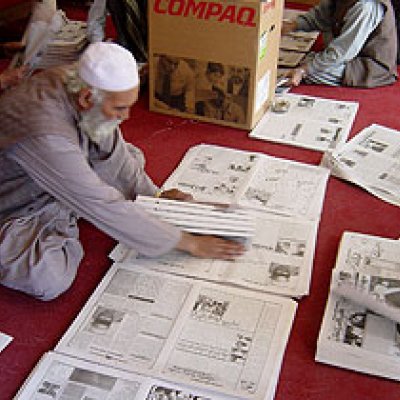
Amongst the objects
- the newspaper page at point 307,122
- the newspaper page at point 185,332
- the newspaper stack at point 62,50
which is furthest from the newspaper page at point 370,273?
the newspaper stack at point 62,50

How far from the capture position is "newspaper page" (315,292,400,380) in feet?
4.28

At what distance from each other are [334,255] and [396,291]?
244 millimetres

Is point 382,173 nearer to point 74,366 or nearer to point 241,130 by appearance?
point 241,130

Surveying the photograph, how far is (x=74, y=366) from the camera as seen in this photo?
129 centimetres

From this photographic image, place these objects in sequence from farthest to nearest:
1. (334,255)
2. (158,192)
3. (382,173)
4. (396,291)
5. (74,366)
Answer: (382,173) → (158,192) → (334,255) → (396,291) → (74,366)

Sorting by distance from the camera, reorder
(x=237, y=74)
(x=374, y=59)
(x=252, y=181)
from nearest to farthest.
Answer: (x=252, y=181) < (x=237, y=74) < (x=374, y=59)

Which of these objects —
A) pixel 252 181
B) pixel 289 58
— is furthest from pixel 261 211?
pixel 289 58

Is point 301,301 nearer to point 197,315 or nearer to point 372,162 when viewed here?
point 197,315

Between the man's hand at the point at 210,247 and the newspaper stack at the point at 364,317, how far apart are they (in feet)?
0.83

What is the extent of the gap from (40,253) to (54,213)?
0.47ft

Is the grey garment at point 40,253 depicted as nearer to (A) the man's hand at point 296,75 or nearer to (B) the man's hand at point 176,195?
(B) the man's hand at point 176,195

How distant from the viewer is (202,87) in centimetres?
221

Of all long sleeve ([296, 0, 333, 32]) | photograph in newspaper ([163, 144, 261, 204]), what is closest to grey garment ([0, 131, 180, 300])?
photograph in newspaper ([163, 144, 261, 204])

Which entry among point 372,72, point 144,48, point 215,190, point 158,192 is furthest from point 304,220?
point 144,48
